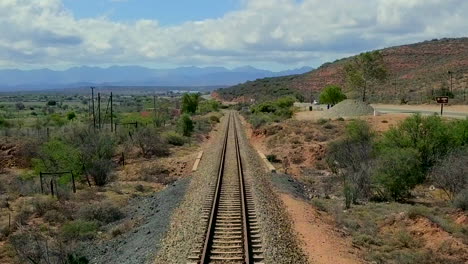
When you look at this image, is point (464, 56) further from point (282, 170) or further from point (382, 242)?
point (382, 242)

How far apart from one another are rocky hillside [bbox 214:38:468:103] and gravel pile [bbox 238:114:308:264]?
171 ft

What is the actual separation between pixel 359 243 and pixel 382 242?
0.73 metres

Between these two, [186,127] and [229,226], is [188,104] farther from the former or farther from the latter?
[229,226]

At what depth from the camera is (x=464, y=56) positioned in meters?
114

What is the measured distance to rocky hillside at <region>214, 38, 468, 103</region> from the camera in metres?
92.0

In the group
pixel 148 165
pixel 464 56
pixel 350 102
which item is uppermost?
pixel 464 56

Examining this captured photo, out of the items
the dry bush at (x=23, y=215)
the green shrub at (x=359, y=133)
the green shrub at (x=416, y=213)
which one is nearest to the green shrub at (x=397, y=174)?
the green shrub at (x=416, y=213)

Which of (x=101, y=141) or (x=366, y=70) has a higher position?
(x=366, y=70)

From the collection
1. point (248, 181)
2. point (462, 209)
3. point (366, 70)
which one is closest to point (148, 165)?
point (248, 181)

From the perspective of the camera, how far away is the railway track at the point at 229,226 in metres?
13.8

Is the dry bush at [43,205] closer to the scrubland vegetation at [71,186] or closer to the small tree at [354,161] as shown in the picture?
the scrubland vegetation at [71,186]

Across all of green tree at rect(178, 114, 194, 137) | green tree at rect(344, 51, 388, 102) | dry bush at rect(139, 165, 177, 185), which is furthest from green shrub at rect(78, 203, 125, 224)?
green tree at rect(344, 51, 388, 102)

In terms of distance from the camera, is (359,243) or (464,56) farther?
(464,56)

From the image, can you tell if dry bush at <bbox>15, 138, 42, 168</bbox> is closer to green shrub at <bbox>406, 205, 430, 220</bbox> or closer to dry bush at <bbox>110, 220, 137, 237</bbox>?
dry bush at <bbox>110, 220, 137, 237</bbox>
